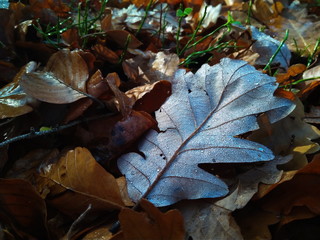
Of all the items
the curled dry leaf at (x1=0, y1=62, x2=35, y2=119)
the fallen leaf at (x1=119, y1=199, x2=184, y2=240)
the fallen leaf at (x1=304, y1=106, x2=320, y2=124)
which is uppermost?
the curled dry leaf at (x1=0, y1=62, x2=35, y2=119)

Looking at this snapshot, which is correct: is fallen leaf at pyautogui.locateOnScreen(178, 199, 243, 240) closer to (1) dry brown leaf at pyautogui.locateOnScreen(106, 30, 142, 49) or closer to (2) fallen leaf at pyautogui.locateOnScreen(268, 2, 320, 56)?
(1) dry brown leaf at pyautogui.locateOnScreen(106, 30, 142, 49)

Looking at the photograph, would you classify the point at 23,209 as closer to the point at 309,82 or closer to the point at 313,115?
the point at 313,115

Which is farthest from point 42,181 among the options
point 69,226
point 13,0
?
point 13,0

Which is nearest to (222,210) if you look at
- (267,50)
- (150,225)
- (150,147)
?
(150,225)

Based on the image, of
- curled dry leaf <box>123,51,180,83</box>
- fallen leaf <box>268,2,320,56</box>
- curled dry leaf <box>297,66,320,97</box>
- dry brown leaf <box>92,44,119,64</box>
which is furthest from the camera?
fallen leaf <box>268,2,320,56</box>

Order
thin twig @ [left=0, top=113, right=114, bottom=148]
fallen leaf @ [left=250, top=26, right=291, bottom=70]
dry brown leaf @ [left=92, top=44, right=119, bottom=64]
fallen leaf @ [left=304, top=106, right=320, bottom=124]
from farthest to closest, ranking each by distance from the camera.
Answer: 1. fallen leaf @ [left=250, top=26, right=291, bottom=70]
2. dry brown leaf @ [left=92, top=44, right=119, bottom=64]
3. fallen leaf @ [left=304, top=106, right=320, bottom=124]
4. thin twig @ [left=0, top=113, right=114, bottom=148]

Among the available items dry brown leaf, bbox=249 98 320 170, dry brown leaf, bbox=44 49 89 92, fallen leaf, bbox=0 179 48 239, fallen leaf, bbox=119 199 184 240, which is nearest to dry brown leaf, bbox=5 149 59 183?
fallen leaf, bbox=0 179 48 239

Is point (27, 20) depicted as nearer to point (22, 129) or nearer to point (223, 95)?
point (22, 129)
